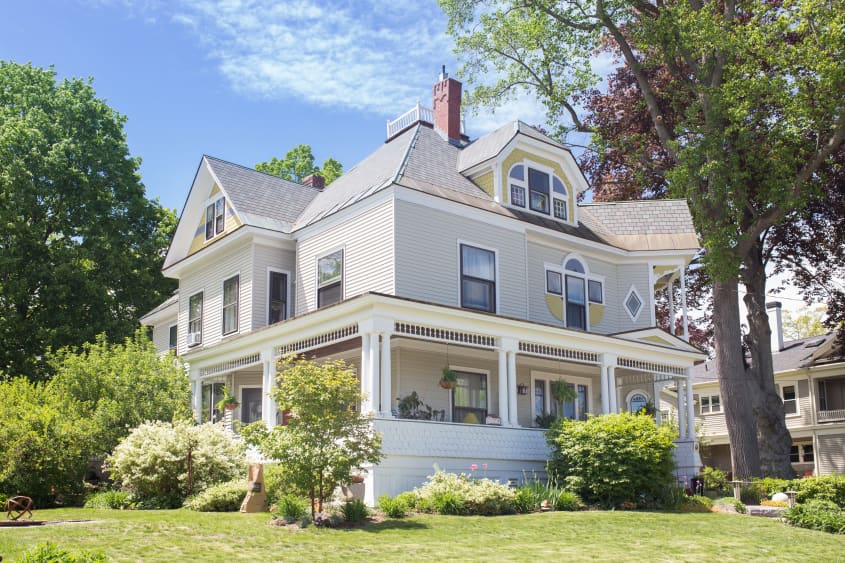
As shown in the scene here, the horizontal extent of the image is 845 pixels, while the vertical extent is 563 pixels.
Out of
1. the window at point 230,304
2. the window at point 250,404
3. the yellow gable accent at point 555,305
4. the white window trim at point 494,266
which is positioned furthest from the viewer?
the window at point 250,404

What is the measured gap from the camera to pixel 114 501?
55.3 ft

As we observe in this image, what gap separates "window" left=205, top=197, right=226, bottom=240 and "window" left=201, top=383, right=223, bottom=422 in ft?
15.5

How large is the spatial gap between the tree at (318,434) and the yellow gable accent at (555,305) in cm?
1053

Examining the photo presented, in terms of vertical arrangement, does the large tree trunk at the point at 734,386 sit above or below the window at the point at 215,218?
below

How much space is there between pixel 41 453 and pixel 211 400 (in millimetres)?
8823

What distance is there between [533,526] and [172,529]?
18.4 feet

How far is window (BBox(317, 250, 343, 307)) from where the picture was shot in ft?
72.5

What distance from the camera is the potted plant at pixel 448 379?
2006 cm

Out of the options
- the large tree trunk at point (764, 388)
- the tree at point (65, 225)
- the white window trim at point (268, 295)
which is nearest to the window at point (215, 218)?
the white window trim at point (268, 295)

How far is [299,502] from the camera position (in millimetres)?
13945

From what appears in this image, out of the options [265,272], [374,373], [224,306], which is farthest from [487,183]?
[224,306]

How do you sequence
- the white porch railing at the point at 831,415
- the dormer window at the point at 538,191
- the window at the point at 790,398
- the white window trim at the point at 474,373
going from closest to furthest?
the white window trim at the point at 474,373, the dormer window at the point at 538,191, the white porch railing at the point at 831,415, the window at the point at 790,398

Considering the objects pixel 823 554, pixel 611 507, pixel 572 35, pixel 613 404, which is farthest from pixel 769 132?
pixel 823 554

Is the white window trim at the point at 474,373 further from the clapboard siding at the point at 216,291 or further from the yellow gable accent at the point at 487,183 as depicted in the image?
the clapboard siding at the point at 216,291
